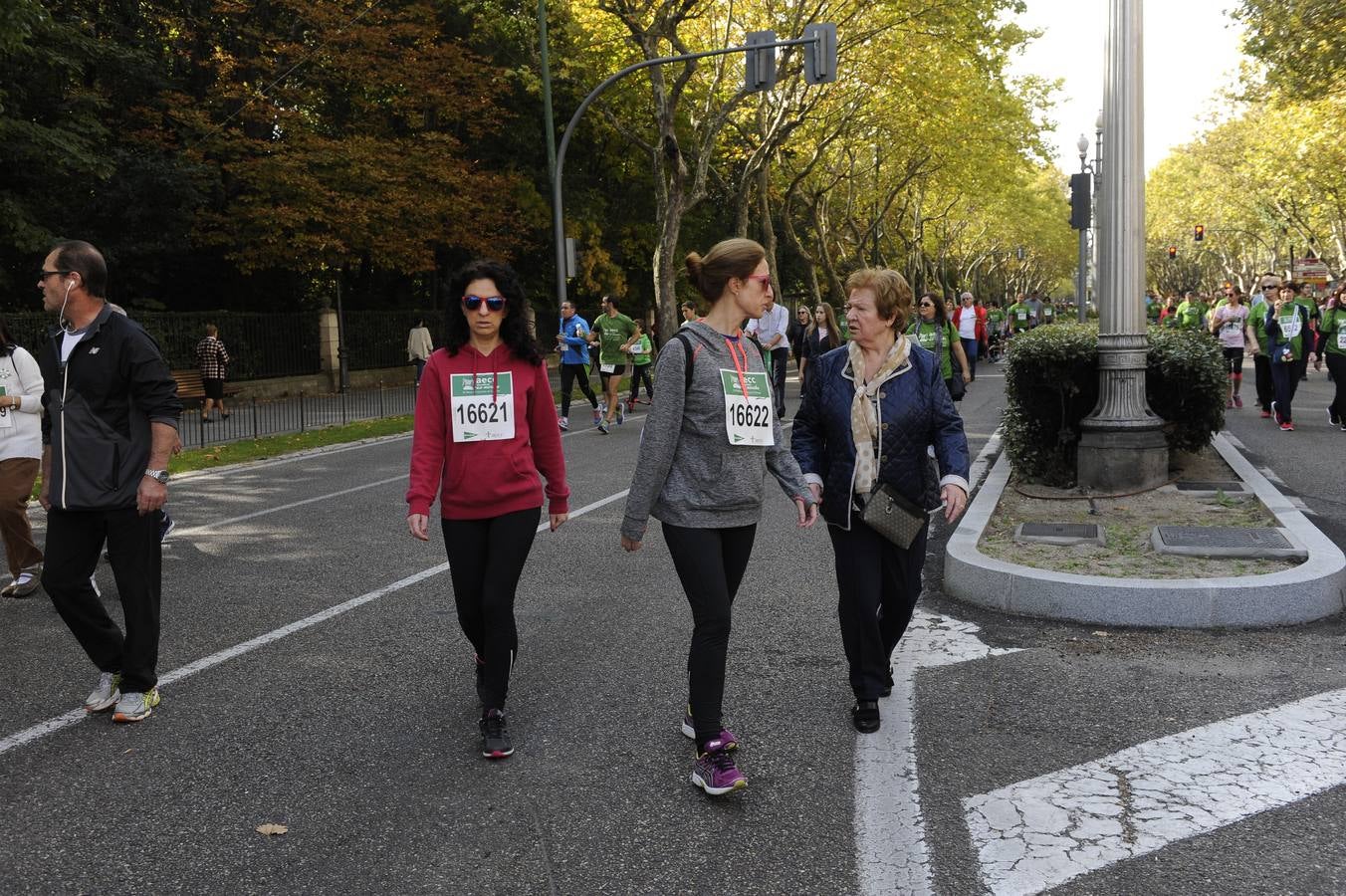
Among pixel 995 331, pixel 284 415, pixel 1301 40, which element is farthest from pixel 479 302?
pixel 995 331

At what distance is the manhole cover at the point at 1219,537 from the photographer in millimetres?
6387

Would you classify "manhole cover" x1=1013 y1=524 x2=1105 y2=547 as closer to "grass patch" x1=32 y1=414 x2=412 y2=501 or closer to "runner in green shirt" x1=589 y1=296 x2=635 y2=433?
"grass patch" x1=32 y1=414 x2=412 y2=501

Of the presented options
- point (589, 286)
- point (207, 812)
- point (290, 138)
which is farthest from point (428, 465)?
point (589, 286)

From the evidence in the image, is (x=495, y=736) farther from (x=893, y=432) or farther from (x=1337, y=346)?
(x=1337, y=346)

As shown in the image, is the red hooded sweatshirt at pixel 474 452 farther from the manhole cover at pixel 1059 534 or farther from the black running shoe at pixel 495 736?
the manhole cover at pixel 1059 534

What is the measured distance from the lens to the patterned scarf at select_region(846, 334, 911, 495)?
4.29 metres

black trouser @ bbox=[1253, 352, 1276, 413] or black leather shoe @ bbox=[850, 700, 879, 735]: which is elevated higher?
black trouser @ bbox=[1253, 352, 1276, 413]

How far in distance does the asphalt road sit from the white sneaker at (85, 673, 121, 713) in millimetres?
117

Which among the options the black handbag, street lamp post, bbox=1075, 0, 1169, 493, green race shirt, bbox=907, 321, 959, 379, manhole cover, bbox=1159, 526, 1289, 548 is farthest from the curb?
green race shirt, bbox=907, 321, 959, 379

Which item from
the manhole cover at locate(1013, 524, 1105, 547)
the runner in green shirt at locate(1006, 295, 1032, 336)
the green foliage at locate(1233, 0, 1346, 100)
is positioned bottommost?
the manhole cover at locate(1013, 524, 1105, 547)

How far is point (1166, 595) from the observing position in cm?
551

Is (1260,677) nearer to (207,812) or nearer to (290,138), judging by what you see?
(207,812)

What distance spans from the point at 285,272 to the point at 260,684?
26946 millimetres

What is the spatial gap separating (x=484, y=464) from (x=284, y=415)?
59.4ft
